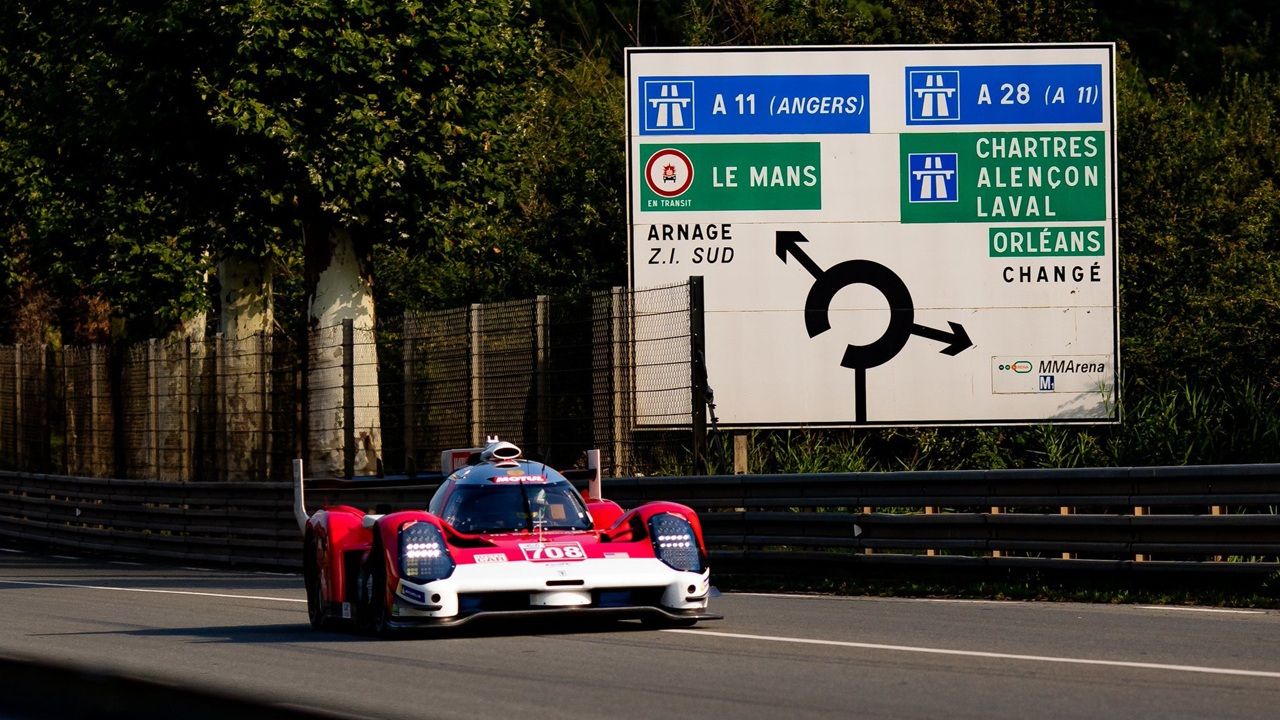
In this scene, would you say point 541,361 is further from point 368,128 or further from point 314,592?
point 314,592

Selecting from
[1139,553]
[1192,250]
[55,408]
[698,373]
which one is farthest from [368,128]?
[1139,553]

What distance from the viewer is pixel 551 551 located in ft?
39.8

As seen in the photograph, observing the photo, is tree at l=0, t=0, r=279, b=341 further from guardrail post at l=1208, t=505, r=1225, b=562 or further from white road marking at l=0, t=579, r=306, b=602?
Result: guardrail post at l=1208, t=505, r=1225, b=562

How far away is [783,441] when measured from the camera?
2302 cm

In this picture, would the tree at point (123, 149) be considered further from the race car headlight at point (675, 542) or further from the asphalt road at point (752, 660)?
the race car headlight at point (675, 542)

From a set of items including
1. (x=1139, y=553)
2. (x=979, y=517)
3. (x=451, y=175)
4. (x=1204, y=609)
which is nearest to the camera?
(x=1204, y=609)

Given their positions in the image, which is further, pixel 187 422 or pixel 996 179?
pixel 187 422

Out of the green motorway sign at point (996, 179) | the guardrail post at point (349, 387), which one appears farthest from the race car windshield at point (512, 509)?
the guardrail post at point (349, 387)

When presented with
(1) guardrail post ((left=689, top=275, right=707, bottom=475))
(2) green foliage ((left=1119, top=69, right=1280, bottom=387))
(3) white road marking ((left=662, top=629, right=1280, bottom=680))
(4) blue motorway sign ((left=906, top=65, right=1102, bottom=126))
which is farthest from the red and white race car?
(2) green foliage ((left=1119, top=69, right=1280, bottom=387))

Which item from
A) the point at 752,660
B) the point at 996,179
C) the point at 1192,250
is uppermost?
the point at 996,179

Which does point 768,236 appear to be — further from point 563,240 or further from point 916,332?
point 563,240

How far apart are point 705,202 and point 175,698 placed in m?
15.2

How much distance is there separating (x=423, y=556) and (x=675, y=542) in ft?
5.03

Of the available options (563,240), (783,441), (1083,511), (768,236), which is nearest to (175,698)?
(1083,511)
